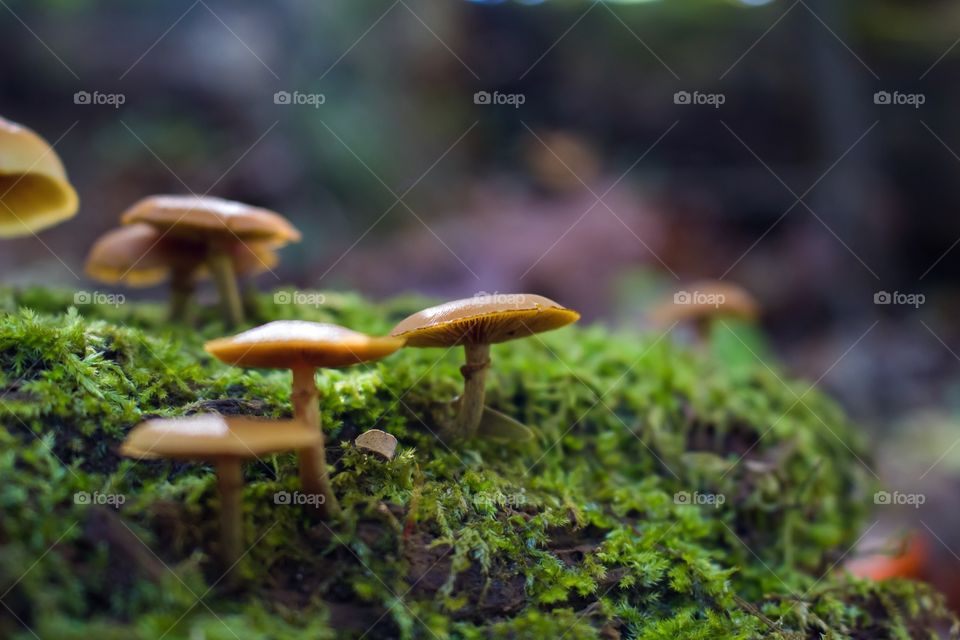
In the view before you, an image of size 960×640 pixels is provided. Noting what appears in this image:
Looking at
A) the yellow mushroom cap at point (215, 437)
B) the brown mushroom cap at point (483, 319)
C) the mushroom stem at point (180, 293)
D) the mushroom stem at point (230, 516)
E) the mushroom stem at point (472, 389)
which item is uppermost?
the mushroom stem at point (180, 293)

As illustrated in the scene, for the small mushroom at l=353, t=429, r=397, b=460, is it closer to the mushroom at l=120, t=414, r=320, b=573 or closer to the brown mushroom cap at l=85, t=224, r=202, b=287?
the mushroom at l=120, t=414, r=320, b=573

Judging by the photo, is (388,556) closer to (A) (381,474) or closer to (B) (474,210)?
(A) (381,474)

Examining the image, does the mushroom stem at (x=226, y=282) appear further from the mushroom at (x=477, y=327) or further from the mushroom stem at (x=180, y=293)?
the mushroom at (x=477, y=327)

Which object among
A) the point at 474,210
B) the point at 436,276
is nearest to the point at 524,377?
the point at 436,276

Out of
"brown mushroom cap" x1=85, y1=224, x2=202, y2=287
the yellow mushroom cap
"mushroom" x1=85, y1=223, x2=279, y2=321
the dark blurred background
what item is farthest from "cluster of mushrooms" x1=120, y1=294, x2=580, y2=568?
A: the dark blurred background

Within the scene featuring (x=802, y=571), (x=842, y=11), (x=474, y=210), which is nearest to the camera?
(x=802, y=571)

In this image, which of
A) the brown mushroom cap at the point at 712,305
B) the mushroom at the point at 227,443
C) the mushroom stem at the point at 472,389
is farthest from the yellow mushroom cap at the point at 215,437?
the brown mushroom cap at the point at 712,305
